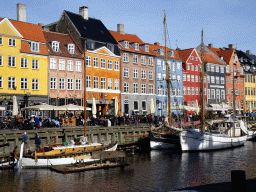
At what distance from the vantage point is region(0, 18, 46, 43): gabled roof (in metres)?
45.4

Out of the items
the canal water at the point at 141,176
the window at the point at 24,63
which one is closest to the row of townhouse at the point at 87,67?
the window at the point at 24,63

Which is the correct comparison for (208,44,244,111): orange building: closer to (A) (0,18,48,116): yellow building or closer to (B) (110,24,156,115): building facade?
(B) (110,24,156,115): building facade

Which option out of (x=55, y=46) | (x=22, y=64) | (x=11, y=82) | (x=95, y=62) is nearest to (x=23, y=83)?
Result: (x=11, y=82)

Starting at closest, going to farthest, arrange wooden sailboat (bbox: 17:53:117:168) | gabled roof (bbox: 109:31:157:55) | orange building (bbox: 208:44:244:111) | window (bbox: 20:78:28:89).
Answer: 1. wooden sailboat (bbox: 17:53:117:168)
2. window (bbox: 20:78:28:89)
3. gabled roof (bbox: 109:31:157:55)
4. orange building (bbox: 208:44:244:111)

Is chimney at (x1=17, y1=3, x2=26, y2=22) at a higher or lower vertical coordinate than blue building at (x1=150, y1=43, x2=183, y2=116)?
higher

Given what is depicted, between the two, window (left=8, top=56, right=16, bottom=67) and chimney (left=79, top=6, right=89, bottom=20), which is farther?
chimney (left=79, top=6, right=89, bottom=20)

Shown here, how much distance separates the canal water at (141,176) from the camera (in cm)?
1917

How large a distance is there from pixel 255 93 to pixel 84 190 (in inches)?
3110

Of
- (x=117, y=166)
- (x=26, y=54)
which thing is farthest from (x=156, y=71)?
(x=117, y=166)

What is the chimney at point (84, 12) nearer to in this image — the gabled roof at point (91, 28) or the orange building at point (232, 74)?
the gabled roof at point (91, 28)

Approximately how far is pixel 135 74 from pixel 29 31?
1920cm

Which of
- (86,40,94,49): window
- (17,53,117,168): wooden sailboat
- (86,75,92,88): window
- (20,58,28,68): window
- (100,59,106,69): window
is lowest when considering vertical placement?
(17,53,117,168): wooden sailboat

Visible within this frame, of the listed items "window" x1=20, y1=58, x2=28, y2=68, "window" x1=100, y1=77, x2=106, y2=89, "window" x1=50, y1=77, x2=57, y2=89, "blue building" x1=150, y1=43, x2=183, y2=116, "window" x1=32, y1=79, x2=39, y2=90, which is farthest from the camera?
"blue building" x1=150, y1=43, x2=183, y2=116

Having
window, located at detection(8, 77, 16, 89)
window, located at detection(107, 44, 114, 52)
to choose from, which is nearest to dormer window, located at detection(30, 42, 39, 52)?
window, located at detection(8, 77, 16, 89)
